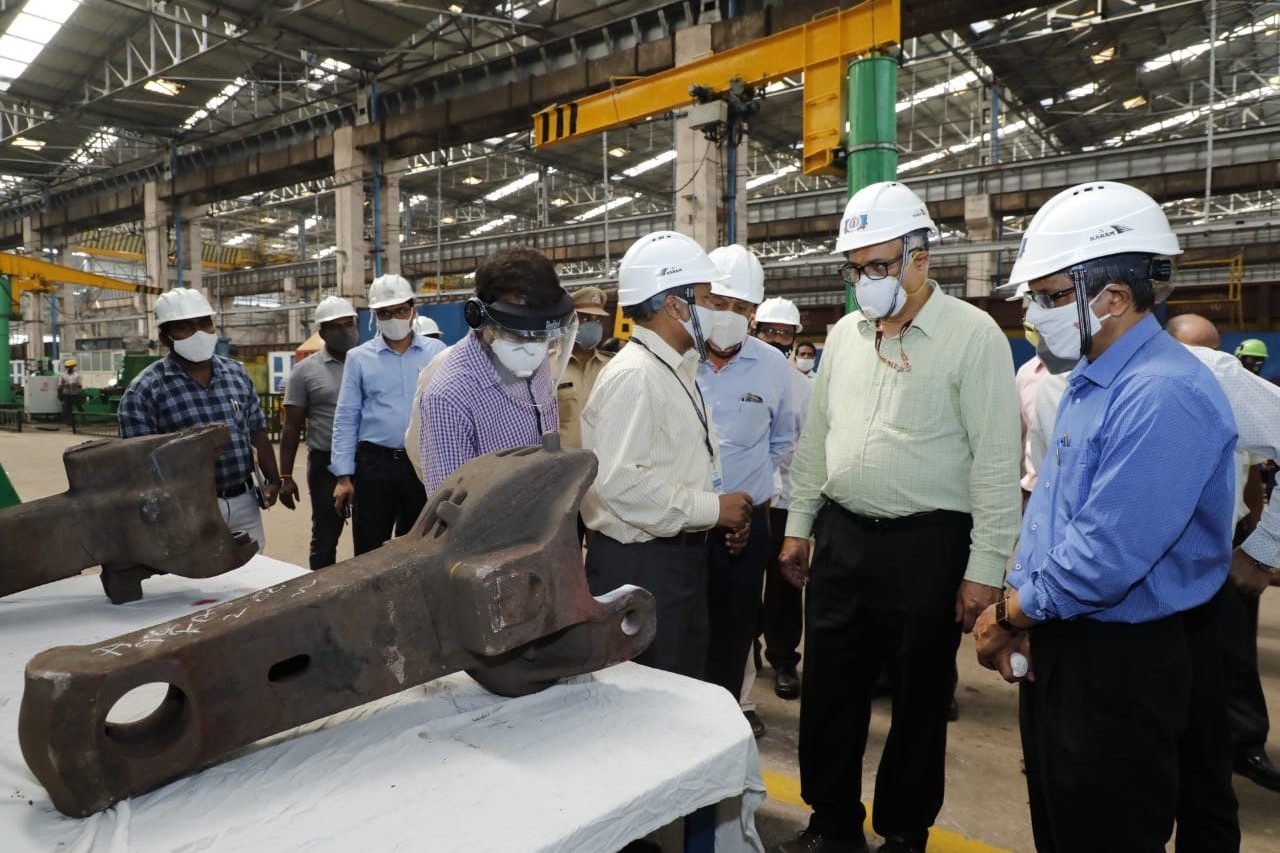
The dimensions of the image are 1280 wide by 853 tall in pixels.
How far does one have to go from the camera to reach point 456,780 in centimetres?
119

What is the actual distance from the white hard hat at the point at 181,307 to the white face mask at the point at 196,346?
8 centimetres

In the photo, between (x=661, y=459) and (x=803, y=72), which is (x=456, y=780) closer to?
(x=661, y=459)

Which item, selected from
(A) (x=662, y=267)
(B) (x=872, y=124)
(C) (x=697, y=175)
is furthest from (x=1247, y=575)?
(C) (x=697, y=175)

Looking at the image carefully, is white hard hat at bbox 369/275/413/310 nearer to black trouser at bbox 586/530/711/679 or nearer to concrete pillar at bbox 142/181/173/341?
black trouser at bbox 586/530/711/679

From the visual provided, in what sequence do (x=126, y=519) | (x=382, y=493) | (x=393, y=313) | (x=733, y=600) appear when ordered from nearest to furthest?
(x=126, y=519), (x=733, y=600), (x=382, y=493), (x=393, y=313)

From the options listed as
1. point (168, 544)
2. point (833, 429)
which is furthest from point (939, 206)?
point (168, 544)

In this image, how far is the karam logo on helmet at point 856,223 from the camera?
2.33 metres

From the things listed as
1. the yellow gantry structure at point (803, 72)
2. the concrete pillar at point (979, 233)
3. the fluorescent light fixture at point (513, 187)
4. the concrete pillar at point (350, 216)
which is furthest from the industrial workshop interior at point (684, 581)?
the fluorescent light fixture at point (513, 187)

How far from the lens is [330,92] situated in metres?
14.8

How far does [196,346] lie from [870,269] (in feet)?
8.17

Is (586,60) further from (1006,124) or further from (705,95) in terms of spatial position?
(1006,124)

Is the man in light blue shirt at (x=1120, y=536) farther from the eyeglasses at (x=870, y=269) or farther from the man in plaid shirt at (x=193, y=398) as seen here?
the man in plaid shirt at (x=193, y=398)

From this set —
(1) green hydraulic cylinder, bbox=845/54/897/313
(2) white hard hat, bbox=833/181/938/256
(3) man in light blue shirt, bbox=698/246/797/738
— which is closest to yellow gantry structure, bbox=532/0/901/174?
(1) green hydraulic cylinder, bbox=845/54/897/313

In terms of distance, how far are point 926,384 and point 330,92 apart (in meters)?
15.5
